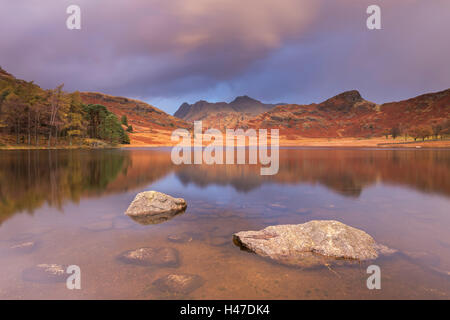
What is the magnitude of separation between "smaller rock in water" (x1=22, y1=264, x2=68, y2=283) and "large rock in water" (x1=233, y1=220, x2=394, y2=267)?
5.08 meters

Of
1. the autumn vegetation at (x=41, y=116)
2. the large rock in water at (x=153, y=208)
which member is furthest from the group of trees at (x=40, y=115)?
the large rock in water at (x=153, y=208)

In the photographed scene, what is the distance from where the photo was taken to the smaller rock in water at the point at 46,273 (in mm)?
5738

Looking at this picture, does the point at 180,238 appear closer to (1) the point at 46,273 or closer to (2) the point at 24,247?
(1) the point at 46,273

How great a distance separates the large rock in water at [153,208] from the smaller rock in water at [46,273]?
431 cm

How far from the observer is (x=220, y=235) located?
28.8ft

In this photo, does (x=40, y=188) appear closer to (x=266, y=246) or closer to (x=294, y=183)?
(x=266, y=246)

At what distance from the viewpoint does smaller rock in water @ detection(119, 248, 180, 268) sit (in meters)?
6.59

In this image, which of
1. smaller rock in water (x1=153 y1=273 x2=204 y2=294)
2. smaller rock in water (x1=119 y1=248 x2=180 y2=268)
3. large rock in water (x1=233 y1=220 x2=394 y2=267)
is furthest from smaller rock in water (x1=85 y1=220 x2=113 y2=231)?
large rock in water (x1=233 y1=220 x2=394 y2=267)

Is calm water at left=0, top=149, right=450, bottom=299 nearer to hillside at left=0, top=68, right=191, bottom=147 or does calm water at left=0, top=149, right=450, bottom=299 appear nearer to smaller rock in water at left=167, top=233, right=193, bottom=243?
smaller rock in water at left=167, top=233, right=193, bottom=243

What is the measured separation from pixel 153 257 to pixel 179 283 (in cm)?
167

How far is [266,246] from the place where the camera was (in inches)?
288

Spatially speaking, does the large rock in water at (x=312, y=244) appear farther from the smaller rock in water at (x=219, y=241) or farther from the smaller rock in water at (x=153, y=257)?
the smaller rock in water at (x=153, y=257)
